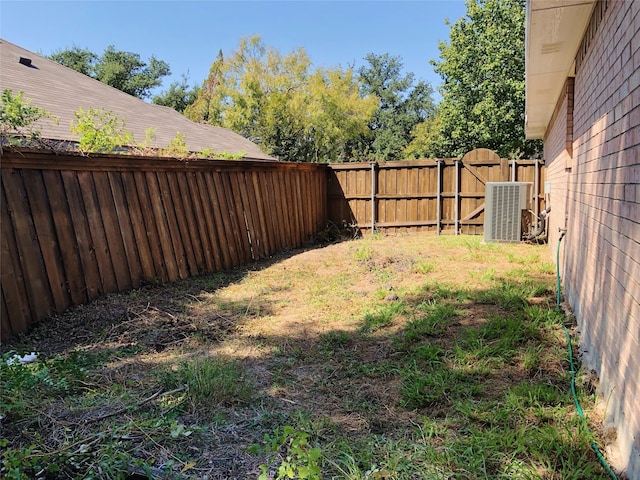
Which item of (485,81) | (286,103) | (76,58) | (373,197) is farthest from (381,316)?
(76,58)

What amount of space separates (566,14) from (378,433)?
318 centimetres

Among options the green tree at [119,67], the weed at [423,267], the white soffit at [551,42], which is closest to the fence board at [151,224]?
the weed at [423,267]

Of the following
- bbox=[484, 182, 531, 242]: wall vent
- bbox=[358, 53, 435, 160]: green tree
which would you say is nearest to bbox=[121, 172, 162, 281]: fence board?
bbox=[484, 182, 531, 242]: wall vent

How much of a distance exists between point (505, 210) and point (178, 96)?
2895cm

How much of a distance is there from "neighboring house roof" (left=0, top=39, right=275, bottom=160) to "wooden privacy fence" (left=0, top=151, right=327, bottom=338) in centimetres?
222

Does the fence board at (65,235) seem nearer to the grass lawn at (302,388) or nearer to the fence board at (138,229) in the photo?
the grass lawn at (302,388)

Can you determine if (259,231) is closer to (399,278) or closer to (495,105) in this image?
(399,278)

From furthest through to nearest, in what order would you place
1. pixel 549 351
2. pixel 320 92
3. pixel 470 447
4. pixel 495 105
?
pixel 320 92, pixel 495 105, pixel 549 351, pixel 470 447

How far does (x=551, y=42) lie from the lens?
12.1 ft

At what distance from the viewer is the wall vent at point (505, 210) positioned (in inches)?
326

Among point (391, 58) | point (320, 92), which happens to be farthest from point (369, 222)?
point (391, 58)

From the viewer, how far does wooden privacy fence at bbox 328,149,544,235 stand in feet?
30.8

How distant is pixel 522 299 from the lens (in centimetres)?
426

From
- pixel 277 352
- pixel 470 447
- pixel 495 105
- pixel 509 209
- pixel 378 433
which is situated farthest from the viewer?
pixel 495 105
